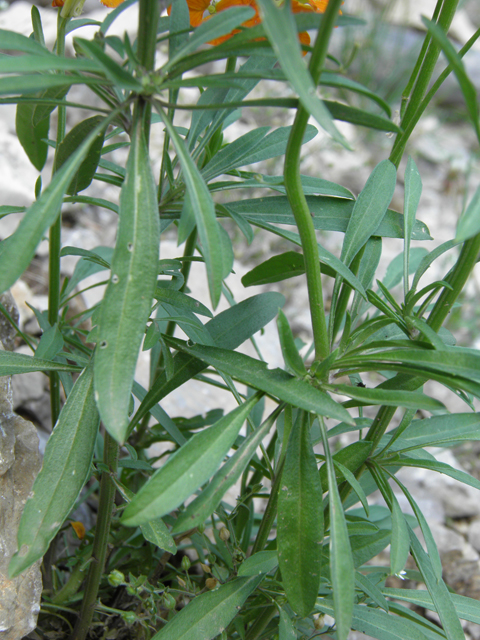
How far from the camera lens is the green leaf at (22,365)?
665 mm

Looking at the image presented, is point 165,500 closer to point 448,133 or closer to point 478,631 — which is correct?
point 478,631

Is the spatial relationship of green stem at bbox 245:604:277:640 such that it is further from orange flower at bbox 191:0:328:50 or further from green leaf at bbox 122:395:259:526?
orange flower at bbox 191:0:328:50

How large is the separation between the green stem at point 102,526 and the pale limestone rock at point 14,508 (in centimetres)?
7

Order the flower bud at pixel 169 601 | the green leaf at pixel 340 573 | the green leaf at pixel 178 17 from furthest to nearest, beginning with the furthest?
the flower bud at pixel 169 601, the green leaf at pixel 178 17, the green leaf at pixel 340 573

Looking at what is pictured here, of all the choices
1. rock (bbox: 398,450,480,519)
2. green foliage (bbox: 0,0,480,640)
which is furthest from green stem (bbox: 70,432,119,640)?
rock (bbox: 398,450,480,519)

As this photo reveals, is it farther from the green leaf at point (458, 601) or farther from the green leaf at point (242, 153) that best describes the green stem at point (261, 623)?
the green leaf at point (242, 153)

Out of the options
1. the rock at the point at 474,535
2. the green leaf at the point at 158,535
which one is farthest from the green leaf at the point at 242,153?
the rock at the point at 474,535

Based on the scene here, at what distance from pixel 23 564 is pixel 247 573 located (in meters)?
0.28

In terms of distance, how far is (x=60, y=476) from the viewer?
591mm

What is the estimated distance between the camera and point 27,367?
0.68 meters

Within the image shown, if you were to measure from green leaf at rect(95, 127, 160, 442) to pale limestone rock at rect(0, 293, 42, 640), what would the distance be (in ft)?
1.15

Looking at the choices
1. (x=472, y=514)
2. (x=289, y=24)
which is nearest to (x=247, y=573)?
(x=289, y=24)

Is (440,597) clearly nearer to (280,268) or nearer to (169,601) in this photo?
(169,601)

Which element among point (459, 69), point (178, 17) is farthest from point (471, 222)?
point (178, 17)
